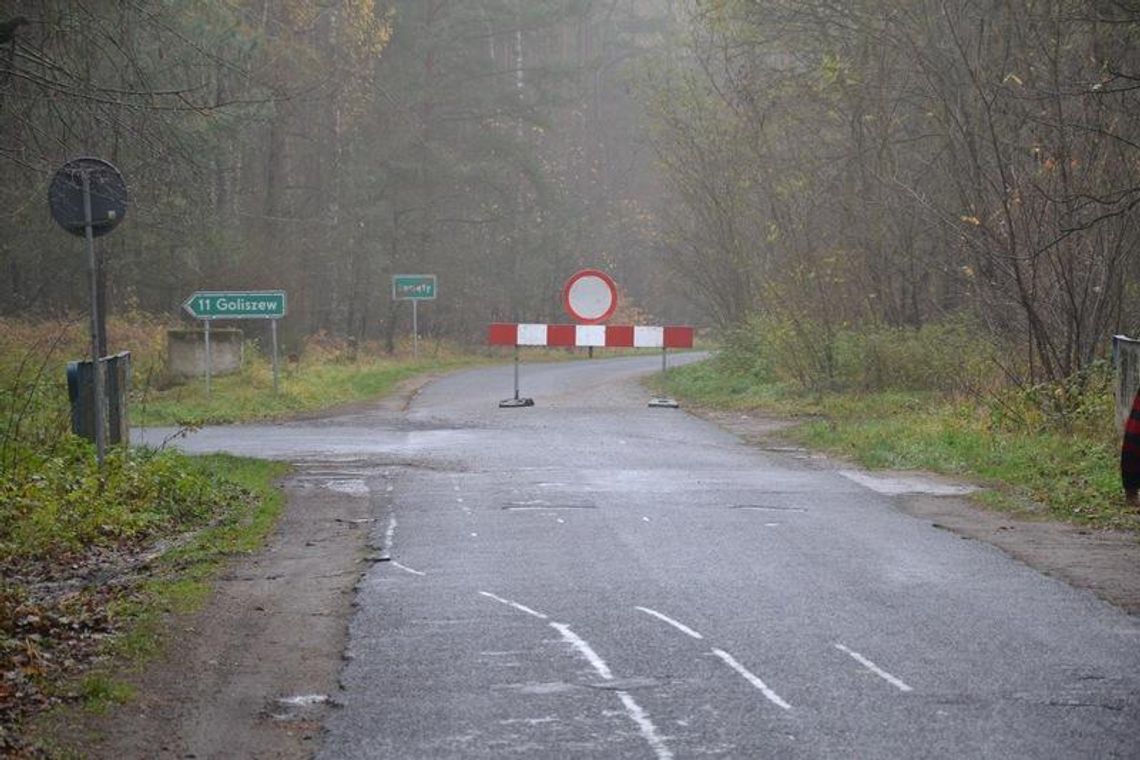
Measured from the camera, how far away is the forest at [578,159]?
18.7 m

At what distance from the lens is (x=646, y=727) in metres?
6.70

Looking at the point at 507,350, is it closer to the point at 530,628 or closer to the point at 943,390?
the point at 943,390

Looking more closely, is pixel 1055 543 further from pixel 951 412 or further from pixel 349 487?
pixel 951 412

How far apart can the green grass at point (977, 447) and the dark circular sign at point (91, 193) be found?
A: 319 inches

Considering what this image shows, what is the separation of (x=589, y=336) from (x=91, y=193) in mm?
15446

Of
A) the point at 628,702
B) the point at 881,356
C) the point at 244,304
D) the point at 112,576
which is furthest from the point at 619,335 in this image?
the point at 628,702

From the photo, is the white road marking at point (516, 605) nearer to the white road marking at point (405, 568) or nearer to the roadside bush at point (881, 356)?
the white road marking at point (405, 568)

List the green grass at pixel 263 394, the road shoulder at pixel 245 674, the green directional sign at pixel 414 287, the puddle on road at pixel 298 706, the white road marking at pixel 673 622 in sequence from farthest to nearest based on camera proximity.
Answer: the green directional sign at pixel 414 287 < the green grass at pixel 263 394 < the white road marking at pixel 673 622 < the puddle on road at pixel 298 706 < the road shoulder at pixel 245 674

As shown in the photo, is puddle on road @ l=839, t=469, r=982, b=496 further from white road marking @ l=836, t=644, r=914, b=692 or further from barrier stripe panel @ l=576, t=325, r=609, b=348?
barrier stripe panel @ l=576, t=325, r=609, b=348

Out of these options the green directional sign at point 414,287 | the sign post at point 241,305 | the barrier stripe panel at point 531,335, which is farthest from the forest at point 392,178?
the barrier stripe panel at point 531,335

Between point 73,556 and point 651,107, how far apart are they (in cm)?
2840

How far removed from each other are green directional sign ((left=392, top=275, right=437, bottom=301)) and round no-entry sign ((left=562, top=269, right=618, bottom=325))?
1925 cm

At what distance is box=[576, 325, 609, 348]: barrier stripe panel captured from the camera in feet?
92.8

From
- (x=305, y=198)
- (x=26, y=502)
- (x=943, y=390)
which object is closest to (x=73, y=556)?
(x=26, y=502)
